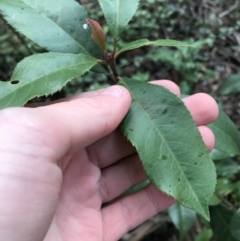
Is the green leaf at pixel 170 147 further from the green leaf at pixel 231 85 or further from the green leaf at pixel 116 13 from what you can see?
the green leaf at pixel 231 85

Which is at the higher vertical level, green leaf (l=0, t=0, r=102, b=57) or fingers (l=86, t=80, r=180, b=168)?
green leaf (l=0, t=0, r=102, b=57)

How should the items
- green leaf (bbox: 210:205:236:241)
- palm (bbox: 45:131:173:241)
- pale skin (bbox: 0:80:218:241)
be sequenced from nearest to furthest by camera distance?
pale skin (bbox: 0:80:218:241), palm (bbox: 45:131:173:241), green leaf (bbox: 210:205:236:241)

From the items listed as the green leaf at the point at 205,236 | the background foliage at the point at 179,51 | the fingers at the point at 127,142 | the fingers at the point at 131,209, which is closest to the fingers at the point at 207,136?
the fingers at the point at 127,142

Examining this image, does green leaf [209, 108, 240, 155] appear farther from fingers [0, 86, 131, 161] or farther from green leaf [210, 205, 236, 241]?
fingers [0, 86, 131, 161]

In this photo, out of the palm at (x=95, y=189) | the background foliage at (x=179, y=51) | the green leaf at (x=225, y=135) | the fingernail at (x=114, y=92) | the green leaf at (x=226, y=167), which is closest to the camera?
the fingernail at (x=114, y=92)

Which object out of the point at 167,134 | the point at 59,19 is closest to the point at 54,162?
the point at 167,134

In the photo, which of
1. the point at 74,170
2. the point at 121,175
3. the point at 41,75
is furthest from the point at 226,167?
the point at 41,75

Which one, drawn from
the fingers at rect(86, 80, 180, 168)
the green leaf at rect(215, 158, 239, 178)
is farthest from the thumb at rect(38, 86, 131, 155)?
the green leaf at rect(215, 158, 239, 178)
